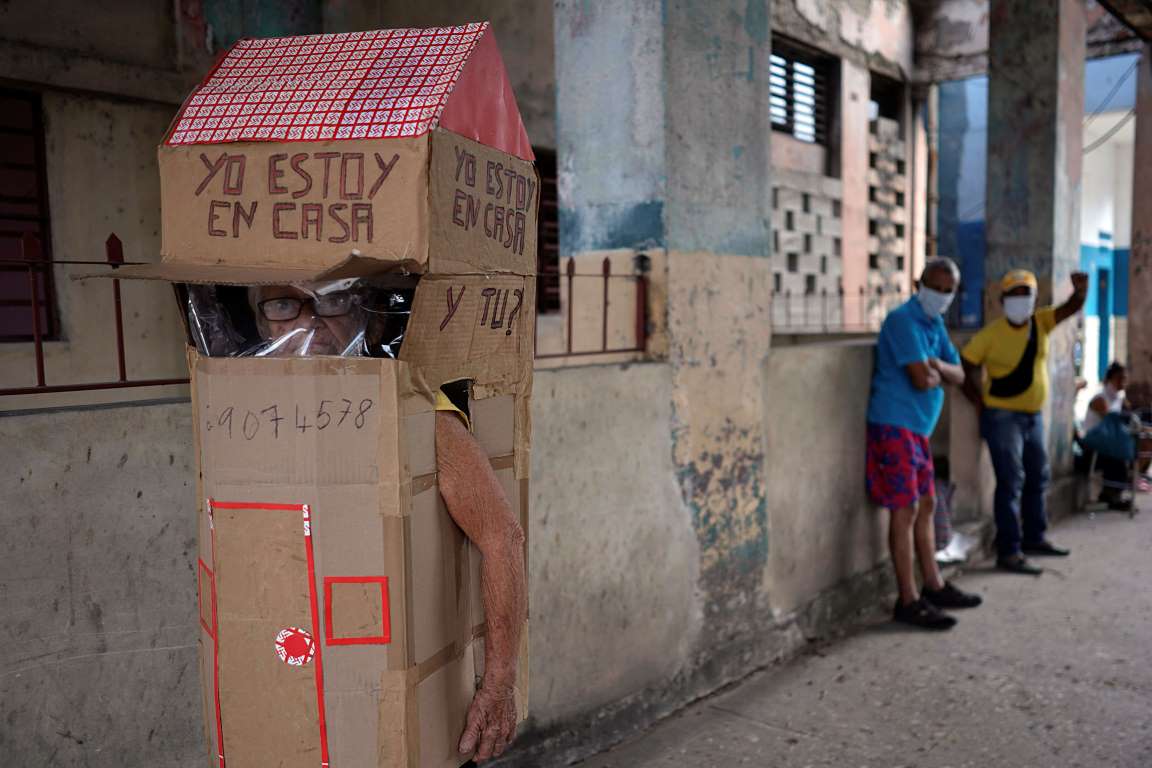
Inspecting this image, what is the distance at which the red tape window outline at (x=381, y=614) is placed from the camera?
1389 mm

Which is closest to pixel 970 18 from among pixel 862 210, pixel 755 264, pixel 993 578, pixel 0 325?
pixel 862 210

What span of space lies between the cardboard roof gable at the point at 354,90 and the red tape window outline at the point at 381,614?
0.65 metres

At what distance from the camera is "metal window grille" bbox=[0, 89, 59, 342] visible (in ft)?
16.3

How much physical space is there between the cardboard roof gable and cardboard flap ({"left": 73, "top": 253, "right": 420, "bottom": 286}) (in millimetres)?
196

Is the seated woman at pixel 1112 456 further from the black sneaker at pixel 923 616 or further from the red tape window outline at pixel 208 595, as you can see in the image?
the red tape window outline at pixel 208 595

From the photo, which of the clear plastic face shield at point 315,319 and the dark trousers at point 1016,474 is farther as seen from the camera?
the dark trousers at point 1016,474

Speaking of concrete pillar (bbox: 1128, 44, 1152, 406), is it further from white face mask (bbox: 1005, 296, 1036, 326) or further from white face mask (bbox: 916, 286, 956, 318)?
white face mask (bbox: 916, 286, 956, 318)

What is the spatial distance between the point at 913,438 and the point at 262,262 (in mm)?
3618

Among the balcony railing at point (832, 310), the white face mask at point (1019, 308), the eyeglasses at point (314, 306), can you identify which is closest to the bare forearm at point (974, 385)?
the white face mask at point (1019, 308)

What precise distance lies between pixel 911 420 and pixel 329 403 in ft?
11.4

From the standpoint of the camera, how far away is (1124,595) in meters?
4.69

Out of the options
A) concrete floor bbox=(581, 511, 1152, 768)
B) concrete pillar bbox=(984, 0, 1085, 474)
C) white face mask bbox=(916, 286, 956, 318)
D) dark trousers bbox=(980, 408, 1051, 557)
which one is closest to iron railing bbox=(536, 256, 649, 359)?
concrete floor bbox=(581, 511, 1152, 768)

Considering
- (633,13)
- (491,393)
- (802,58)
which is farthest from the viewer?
(802,58)

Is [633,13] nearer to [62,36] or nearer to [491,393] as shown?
[491,393]
